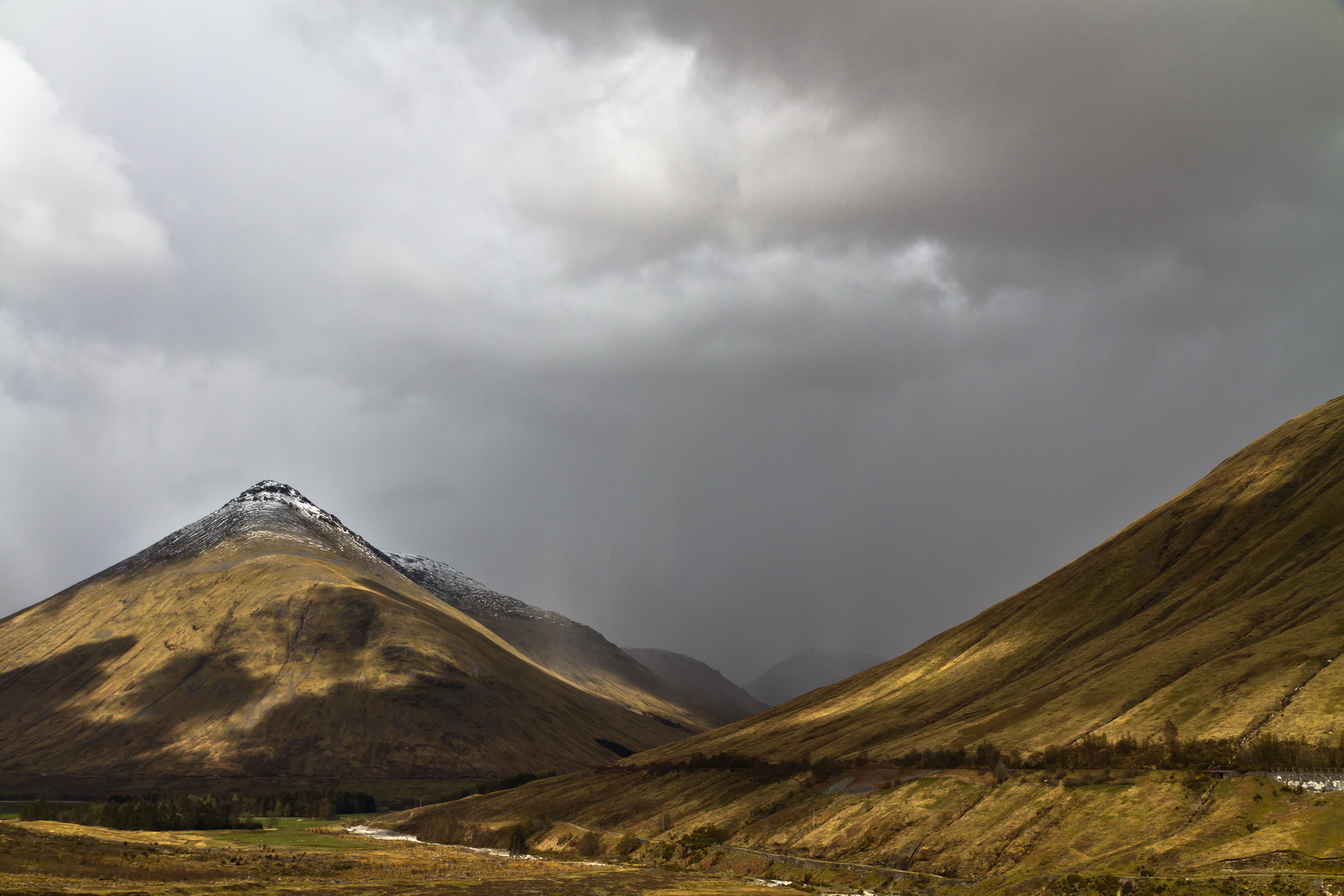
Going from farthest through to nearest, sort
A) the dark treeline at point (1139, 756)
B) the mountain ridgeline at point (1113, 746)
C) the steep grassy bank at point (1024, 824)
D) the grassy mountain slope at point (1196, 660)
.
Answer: the grassy mountain slope at point (1196, 660), the dark treeline at point (1139, 756), the mountain ridgeline at point (1113, 746), the steep grassy bank at point (1024, 824)

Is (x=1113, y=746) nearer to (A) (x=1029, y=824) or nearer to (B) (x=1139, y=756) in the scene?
(B) (x=1139, y=756)

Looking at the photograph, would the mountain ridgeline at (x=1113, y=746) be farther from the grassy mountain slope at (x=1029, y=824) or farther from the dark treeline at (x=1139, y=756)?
the dark treeline at (x=1139, y=756)

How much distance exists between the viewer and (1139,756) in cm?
10812

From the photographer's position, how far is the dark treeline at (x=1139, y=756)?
3656 inches

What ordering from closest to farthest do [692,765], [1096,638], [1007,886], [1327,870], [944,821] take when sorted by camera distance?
[1327,870] < [1007,886] < [944,821] < [1096,638] < [692,765]

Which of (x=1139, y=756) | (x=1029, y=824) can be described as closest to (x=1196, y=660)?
(x=1139, y=756)

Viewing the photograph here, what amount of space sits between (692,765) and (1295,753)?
423ft

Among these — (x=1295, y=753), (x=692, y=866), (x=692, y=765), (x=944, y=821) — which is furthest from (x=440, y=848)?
(x=1295, y=753)

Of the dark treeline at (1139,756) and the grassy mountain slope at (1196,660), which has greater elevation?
the grassy mountain slope at (1196,660)

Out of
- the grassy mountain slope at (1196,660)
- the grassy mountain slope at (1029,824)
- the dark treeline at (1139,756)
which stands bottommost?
the grassy mountain slope at (1029,824)

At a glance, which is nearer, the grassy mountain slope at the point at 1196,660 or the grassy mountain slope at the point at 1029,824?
the grassy mountain slope at the point at 1029,824

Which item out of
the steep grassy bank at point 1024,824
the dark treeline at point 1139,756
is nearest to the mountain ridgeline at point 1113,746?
the steep grassy bank at point 1024,824

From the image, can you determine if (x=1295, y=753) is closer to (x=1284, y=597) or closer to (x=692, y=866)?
(x=1284, y=597)

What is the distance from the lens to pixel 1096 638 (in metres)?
183
